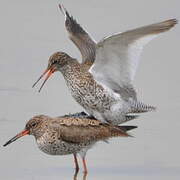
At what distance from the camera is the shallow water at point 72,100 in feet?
48.4

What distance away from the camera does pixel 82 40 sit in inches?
678

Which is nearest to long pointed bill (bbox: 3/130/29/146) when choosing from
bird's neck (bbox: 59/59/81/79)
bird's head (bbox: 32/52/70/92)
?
bird's head (bbox: 32/52/70/92)

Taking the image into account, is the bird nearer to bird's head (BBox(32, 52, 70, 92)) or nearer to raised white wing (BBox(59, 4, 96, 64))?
bird's head (BBox(32, 52, 70, 92))

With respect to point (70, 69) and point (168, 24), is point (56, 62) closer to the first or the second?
point (70, 69)

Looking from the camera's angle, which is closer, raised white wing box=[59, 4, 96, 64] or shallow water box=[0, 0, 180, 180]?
shallow water box=[0, 0, 180, 180]

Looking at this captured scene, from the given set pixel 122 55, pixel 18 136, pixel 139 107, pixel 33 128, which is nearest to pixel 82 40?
pixel 122 55

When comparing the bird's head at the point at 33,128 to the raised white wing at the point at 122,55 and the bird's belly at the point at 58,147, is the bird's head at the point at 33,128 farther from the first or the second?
the raised white wing at the point at 122,55

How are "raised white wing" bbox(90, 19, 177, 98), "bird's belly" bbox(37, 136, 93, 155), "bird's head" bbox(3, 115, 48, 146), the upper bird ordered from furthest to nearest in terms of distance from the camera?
the upper bird
"raised white wing" bbox(90, 19, 177, 98)
"bird's head" bbox(3, 115, 48, 146)
"bird's belly" bbox(37, 136, 93, 155)

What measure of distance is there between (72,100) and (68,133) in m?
2.94

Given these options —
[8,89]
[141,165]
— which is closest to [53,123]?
[141,165]

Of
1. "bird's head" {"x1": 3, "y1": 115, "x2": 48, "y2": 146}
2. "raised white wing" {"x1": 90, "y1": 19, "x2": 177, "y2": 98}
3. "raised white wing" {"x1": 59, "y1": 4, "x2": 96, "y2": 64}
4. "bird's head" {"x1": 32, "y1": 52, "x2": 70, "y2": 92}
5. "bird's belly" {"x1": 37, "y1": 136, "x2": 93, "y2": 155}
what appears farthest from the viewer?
"raised white wing" {"x1": 59, "y1": 4, "x2": 96, "y2": 64}

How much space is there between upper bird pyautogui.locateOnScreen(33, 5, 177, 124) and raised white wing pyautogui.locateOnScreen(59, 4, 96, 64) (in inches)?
31.1

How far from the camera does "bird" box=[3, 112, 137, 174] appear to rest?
1475 cm

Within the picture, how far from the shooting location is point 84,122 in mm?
15055
